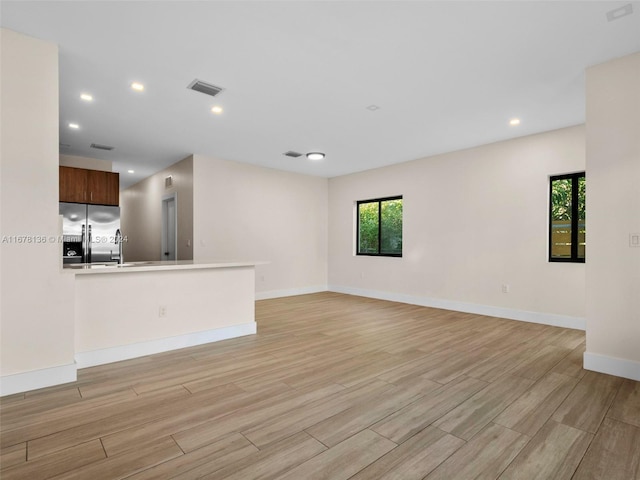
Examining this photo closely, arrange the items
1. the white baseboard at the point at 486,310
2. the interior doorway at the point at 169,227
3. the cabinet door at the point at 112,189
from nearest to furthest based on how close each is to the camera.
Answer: the white baseboard at the point at 486,310 → the cabinet door at the point at 112,189 → the interior doorway at the point at 169,227

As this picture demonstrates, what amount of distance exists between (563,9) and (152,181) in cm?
804

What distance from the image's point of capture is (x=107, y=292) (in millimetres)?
3242

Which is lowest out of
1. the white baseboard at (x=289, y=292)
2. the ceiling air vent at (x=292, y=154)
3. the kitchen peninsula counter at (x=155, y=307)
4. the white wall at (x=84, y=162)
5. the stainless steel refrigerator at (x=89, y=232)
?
the white baseboard at (x=289, y=292)

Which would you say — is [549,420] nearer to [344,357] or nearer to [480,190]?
[344,357]

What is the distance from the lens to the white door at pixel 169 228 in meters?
6.95

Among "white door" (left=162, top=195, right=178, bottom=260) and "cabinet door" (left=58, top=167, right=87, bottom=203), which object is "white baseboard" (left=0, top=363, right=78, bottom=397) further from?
"white door" (left=162, top=195, right=178, bottom=260)

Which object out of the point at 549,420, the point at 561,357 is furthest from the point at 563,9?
the point at 561,357

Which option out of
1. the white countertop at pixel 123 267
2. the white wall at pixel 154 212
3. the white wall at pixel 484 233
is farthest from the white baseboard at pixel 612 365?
the white wall at pixel 154 212

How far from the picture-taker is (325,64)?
9.88ft

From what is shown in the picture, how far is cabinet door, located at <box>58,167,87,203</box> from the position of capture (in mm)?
5371

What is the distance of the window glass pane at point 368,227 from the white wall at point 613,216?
14.9 ft

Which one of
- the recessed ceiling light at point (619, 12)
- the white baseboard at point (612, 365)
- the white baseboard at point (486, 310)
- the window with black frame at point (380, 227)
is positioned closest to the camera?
the recessed ceiling light at point (619, 12)

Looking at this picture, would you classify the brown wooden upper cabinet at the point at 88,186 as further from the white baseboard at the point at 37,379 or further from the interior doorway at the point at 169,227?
the white baseboard at the point at 37,379

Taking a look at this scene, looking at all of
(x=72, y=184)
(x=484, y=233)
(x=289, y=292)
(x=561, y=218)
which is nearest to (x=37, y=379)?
(x=72, y=184)
